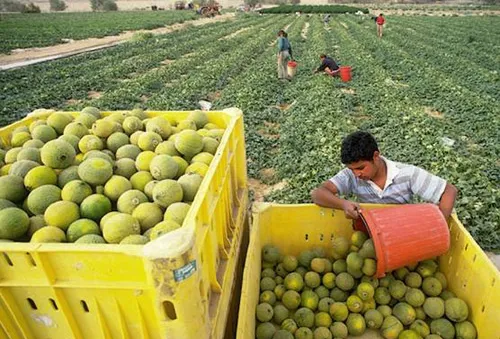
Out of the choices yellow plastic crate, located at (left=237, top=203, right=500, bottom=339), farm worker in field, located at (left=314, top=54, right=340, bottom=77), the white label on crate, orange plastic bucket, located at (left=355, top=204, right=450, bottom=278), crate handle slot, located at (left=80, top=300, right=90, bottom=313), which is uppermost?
the white label on crate

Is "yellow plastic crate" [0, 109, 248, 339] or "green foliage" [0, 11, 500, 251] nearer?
"yellow plastic crate" [0, 109, 248, 339]

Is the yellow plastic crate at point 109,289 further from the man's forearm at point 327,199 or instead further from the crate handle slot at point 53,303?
the man's forearm at point 327,199

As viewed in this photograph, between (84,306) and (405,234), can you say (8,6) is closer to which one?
(84,306)

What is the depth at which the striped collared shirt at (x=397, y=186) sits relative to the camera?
3387 mm

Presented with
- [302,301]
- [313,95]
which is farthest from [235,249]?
[313,95]

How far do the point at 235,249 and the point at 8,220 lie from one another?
1.70 meters

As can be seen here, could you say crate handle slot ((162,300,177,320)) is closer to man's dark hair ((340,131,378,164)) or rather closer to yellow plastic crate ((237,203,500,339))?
yellow plastic crate ((237,203,500,339))

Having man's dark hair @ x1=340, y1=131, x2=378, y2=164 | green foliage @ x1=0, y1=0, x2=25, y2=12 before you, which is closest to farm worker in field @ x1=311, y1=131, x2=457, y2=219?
man's dark hair @ x1=340, y1=131, x2=378, y2=164

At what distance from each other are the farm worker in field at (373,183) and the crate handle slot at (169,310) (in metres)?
1.96

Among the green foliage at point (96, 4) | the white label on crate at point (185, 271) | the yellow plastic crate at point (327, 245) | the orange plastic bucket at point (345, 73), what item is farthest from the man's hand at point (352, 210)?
the green foliage at point (96, 4)

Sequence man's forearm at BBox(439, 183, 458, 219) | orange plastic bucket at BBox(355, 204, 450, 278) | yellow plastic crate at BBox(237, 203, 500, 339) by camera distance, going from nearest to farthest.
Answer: yellow plastic crate at BBox(237, 203, 500, 339) → orange plastic bucket at BBox(355, 204, 450, 278) → man's forearm at BBox(439, 183, 458, 219)

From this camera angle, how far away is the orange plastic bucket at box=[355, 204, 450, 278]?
2.92 meters

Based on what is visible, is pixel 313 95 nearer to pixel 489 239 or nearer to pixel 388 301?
pixel 489 239

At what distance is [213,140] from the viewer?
324cm
